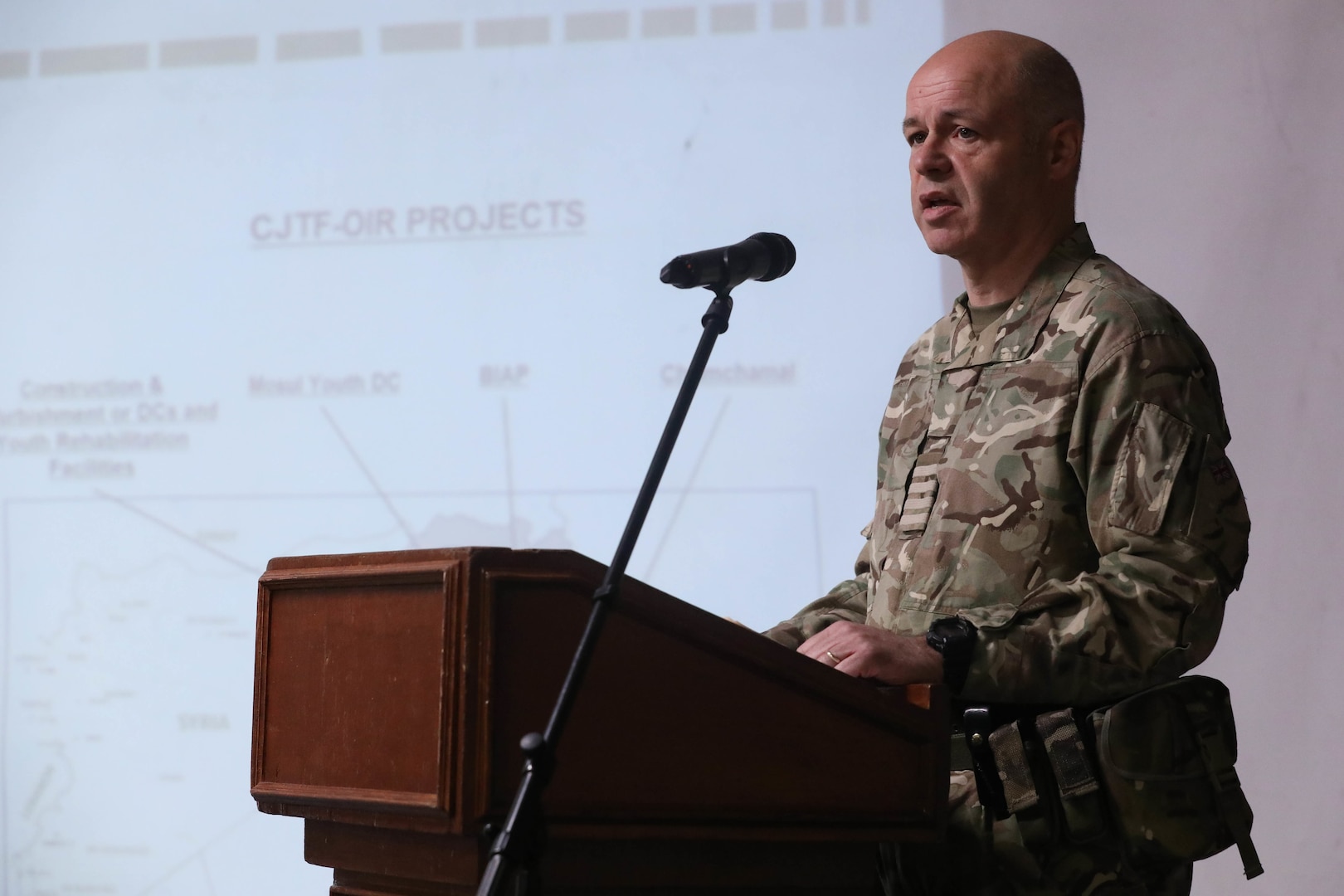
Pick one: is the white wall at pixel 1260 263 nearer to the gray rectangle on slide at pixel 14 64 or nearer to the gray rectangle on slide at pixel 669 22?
the gray rectangle on slide at pixel 669 22

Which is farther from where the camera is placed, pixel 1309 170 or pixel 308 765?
pixel 1309 170

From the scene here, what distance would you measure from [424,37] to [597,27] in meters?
A: 0.45

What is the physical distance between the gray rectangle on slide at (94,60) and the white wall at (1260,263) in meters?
2.11

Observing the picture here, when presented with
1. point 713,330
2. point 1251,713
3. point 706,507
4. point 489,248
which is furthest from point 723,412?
point 713,330

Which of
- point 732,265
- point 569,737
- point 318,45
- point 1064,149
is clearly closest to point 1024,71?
point 1064,149

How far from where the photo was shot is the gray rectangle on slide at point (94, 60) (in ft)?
11.9

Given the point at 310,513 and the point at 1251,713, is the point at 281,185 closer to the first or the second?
the point at 310,513

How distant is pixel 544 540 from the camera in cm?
313

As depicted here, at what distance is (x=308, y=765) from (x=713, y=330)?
1.91 ft

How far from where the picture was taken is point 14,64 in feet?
12.3

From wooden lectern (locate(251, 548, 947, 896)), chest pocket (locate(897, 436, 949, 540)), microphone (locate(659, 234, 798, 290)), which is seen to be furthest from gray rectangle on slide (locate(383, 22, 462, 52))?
wooden lectern (locate(251, 548, 947, 896))

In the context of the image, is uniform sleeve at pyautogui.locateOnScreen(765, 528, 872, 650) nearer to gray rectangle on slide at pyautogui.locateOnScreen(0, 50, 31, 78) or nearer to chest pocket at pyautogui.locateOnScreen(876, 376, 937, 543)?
chest pocket at pyautogui.locateOnScreen(876, 376, 937, 543)

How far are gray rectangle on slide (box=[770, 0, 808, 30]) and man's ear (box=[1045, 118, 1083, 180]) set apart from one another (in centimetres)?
136

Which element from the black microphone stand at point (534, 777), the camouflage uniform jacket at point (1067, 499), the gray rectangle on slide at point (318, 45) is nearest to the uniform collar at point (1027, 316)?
the camouflage uniform jacket at point (1067, 499)
